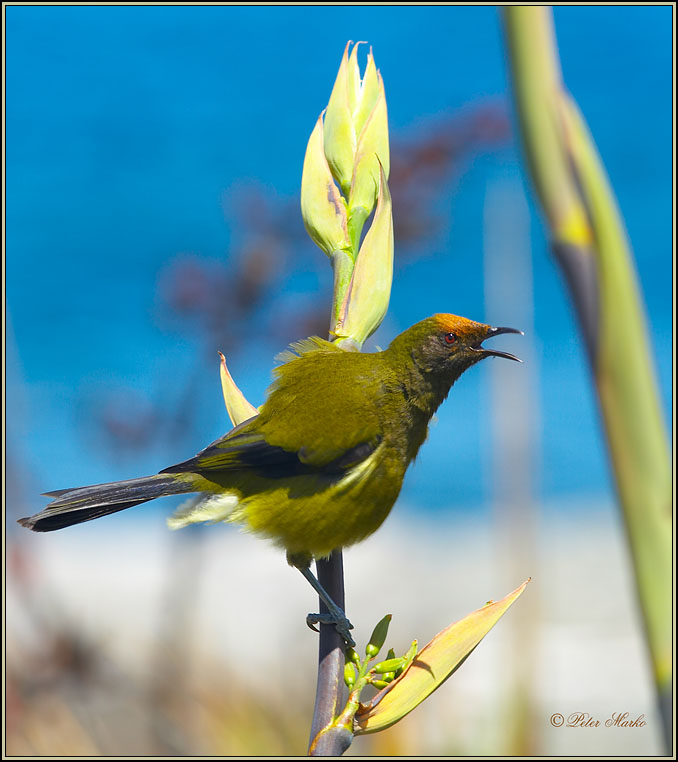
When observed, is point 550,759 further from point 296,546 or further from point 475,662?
point 475,662

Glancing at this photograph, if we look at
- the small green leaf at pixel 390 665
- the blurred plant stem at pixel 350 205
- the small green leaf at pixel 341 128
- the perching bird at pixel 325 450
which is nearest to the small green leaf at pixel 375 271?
the blurred plant stem at pixel 350 205

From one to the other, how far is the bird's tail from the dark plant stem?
409mm

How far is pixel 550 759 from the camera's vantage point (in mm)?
2086

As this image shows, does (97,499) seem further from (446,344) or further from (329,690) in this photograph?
(446,344)

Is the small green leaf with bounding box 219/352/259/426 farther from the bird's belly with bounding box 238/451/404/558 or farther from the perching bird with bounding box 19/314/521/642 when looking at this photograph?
the bird's belly with bounding box 238/451/404/558

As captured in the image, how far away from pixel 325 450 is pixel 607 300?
832 mm

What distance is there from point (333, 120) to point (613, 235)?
660mm

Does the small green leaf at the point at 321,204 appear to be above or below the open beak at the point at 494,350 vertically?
above

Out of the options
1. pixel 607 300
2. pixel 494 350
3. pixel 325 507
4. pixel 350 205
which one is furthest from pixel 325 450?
pixel 607 300

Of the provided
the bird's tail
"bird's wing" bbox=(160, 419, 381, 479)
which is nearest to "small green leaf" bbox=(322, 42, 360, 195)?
"bird's wing" bbox=(160, 419, 381, 479)

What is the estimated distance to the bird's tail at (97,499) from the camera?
1.18 metres

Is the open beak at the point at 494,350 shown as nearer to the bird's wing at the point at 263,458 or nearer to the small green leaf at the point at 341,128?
the bird's wing at the point at 263,458

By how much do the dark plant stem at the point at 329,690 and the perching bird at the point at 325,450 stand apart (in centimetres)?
29

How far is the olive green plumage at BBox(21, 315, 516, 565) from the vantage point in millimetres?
1381
